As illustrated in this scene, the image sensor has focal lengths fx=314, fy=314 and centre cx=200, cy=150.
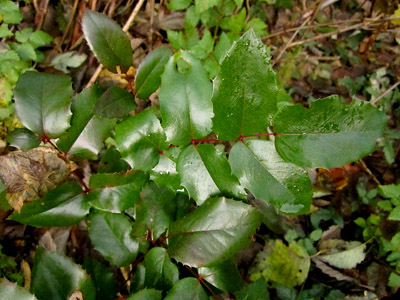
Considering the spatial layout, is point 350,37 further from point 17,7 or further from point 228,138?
point 17,7

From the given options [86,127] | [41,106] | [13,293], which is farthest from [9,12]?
[13,293]

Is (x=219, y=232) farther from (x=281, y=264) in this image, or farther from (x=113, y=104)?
(x=281, y=264)

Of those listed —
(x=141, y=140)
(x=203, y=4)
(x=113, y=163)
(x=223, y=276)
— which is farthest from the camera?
(x=203, y=4)

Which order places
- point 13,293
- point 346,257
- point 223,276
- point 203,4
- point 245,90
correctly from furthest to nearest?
point 346,257
point 203,4
point 223,276
point 13,293
point 245,90

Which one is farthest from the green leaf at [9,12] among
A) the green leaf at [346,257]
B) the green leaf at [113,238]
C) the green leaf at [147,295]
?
the green leaf at [346,257]

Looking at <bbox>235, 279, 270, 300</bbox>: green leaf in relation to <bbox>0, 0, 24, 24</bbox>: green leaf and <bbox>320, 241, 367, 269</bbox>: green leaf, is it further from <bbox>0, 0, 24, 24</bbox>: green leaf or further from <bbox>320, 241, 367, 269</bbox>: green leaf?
<bbox>0, 0, 24, 24</bbox>: green leaf

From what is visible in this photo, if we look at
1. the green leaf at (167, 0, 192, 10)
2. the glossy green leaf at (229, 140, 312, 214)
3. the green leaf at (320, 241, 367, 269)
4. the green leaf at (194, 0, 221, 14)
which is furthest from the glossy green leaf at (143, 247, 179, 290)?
the green leaf at (167, 0, 192, 10)
